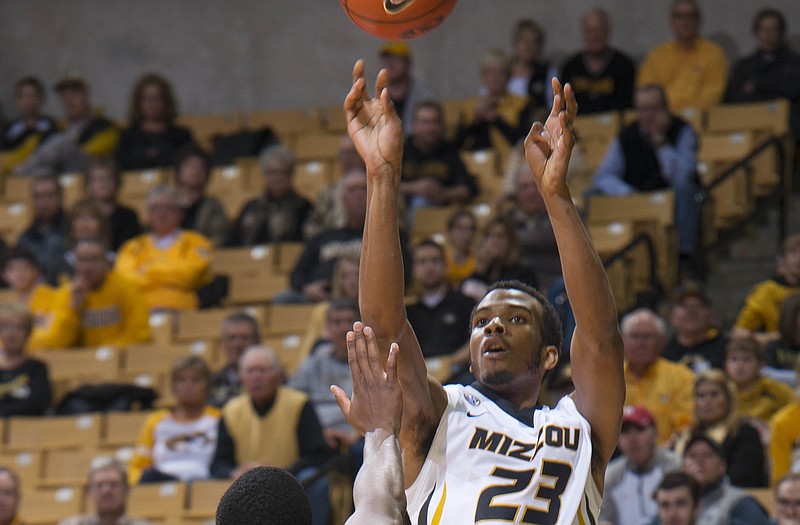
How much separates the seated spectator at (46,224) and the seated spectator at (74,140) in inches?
45.1

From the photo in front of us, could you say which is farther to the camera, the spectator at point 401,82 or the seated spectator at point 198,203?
the spectator at point 401,82

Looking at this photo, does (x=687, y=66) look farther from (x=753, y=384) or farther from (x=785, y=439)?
(x=785, y=439)

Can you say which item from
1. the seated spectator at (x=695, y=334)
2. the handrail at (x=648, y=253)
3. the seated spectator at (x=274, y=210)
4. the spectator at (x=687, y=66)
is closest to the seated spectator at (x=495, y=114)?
the spectator at (x=687, y=66)

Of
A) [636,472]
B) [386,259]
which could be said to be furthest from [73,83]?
[386,259]

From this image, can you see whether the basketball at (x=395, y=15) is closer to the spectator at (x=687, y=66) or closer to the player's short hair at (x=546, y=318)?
the player's short hair at (x=546, y=318)

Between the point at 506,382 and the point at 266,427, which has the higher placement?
the point at 506,382

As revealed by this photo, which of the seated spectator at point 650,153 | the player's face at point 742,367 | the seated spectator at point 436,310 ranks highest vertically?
the seated spectator at point 650,153

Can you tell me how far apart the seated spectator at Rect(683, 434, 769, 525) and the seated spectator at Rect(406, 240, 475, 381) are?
5.83ft

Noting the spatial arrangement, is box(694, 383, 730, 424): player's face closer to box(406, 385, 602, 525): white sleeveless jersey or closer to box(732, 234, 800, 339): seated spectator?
box(732, 234, 800, 339): seated spectator

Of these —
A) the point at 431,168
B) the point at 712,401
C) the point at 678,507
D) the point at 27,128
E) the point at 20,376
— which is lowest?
the point at 678,507

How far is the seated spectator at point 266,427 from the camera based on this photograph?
25.3 ft

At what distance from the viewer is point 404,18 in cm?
439

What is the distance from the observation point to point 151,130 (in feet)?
37.9

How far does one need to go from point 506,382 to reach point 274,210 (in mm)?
6547
